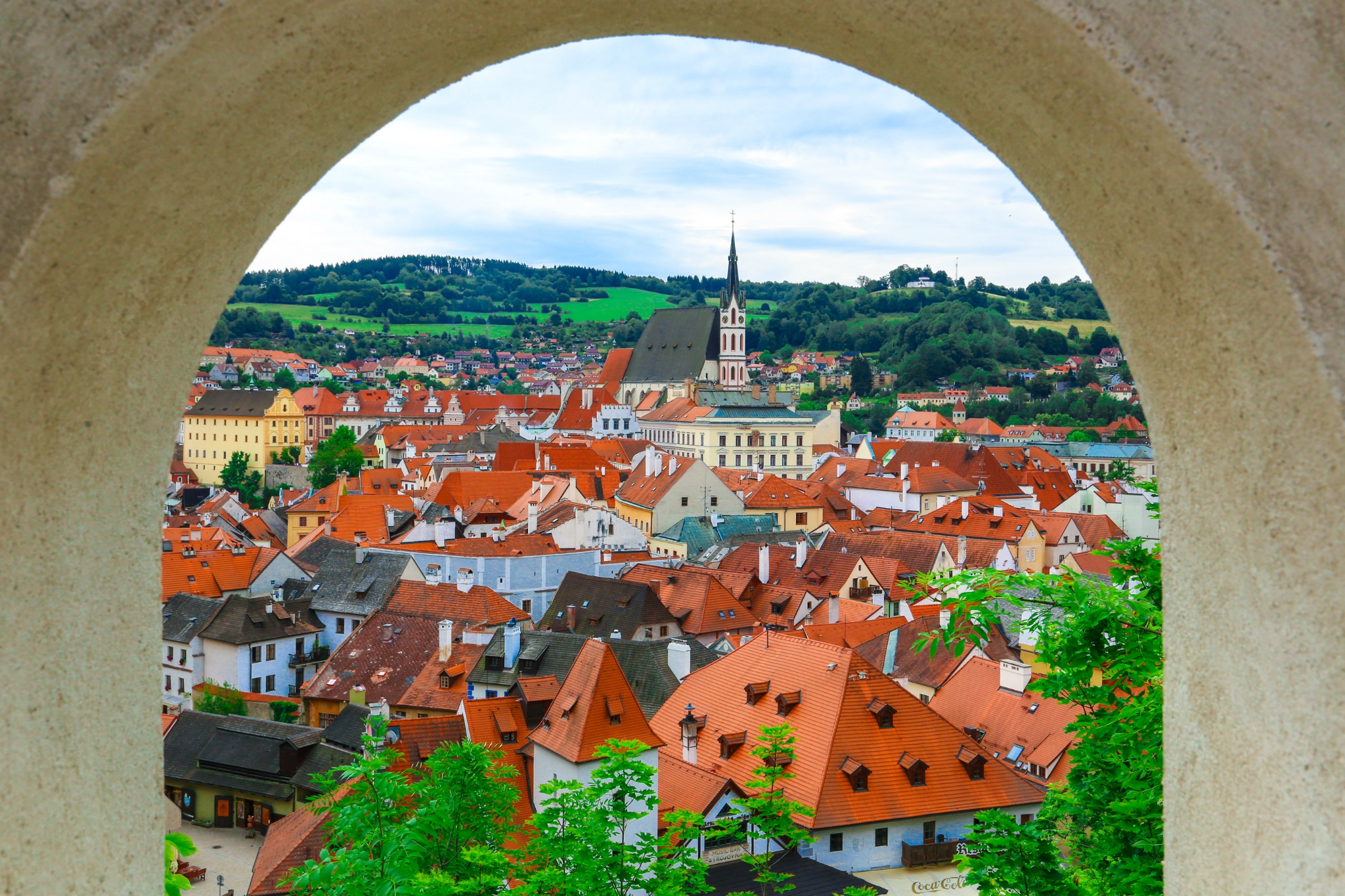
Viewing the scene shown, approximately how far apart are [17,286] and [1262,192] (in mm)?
1801

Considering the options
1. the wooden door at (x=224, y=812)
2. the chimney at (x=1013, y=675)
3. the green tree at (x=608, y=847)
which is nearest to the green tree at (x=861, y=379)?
the chimney at (x=1013, y=675)

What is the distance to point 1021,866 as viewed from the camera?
8.20m

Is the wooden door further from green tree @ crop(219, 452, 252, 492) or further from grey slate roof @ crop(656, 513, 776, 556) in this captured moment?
green tree @ crop(219, 452, 252, 492)

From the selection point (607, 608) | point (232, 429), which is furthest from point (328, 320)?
point (607, 608)

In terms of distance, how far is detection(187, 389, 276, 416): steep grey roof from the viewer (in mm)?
95375

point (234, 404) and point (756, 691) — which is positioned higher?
point (234, 404)

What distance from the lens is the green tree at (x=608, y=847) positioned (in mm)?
10242

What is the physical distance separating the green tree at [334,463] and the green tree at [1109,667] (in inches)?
2985

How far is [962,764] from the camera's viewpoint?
20.7 meters

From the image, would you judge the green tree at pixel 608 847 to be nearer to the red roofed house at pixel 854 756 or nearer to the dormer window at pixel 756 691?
the red roofed house at pixel 854 756

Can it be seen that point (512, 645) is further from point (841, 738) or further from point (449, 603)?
point (841, 738)

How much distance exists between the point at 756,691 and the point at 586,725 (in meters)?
3.91

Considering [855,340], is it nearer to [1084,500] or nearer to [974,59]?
[1084,500]

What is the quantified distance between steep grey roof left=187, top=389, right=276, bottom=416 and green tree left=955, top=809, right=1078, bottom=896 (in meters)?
94.8
